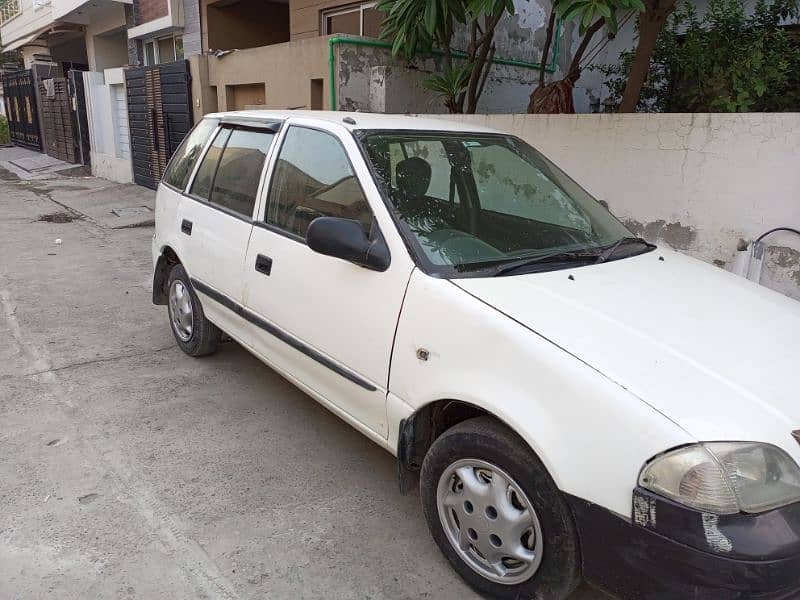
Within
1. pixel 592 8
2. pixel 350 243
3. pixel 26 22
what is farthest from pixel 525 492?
pixel 26 22

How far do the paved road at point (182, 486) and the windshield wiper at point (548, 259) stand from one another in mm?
1263

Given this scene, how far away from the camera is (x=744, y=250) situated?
197 inches

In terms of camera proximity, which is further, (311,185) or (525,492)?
(311,185)

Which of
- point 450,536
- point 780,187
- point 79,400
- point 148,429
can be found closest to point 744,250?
point 780,187

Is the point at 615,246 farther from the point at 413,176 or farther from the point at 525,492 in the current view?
the point at 525,492

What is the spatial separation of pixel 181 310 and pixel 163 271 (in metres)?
0.42

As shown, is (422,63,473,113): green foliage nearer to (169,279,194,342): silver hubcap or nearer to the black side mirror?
(169,279,194,342): silver hubcap

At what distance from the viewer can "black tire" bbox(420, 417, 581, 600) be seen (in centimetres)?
207

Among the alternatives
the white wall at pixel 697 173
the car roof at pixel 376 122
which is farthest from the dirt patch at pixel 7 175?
the car roof at pixel 376 122

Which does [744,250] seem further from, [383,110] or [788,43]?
[383,110]

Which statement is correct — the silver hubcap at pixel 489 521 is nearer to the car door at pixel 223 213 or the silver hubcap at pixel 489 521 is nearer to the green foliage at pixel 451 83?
the car door at pixel 223 213

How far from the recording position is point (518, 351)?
2.14 metres

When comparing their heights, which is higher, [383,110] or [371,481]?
[383,110]

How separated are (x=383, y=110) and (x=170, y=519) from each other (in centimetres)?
651
